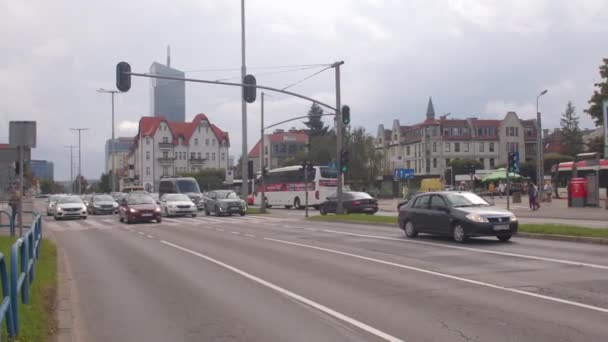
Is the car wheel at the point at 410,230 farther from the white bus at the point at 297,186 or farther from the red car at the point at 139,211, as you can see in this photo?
the white bus at the point at 297,186

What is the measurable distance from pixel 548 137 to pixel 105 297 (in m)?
137

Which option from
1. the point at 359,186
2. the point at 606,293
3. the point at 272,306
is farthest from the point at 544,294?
the point at 359,186

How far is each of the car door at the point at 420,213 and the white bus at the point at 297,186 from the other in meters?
26.1

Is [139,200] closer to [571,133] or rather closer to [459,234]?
[459,234]

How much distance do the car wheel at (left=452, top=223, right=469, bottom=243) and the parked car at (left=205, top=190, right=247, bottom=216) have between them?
23550mm

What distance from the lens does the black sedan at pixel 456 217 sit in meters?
17.9

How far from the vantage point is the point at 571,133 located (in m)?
120

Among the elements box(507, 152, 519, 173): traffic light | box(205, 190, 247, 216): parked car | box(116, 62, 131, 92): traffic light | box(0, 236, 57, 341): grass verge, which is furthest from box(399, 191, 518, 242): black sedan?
box(205, 190, 247, 216): parked car

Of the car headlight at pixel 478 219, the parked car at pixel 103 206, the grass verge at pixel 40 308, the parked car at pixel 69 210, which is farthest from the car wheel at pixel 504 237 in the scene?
the parked car at pixel 103 206

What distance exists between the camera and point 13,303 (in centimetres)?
667

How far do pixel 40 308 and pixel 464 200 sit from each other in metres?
13.4

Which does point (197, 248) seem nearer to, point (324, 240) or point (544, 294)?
point (324, 240)

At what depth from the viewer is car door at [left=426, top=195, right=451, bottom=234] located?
19031 millimetres

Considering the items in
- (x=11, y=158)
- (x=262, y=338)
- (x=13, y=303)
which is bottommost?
(x=262, y=338)
